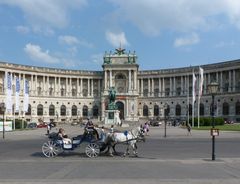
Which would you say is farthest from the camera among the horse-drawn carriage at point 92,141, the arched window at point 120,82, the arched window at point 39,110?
the arched window at point 120,82

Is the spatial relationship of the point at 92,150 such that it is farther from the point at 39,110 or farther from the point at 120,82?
the point at 120,82

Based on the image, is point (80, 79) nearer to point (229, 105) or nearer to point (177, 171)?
point (229, 105)

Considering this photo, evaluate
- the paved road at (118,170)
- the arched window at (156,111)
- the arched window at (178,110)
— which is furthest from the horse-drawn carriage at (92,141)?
the arched window at (156,111)

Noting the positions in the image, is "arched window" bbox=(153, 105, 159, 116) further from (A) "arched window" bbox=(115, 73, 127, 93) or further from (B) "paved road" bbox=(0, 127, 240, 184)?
(B) "paved road" bbox=(0, 127, 240, 184)

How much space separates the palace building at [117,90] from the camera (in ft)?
532

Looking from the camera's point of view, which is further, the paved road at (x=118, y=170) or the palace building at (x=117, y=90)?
the palace building at (x=117, y=90)

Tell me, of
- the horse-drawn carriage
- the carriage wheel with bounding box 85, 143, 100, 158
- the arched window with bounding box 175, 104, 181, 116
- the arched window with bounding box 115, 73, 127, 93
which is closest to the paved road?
the carriage wheel with bounding box 85, 143, 100, 158

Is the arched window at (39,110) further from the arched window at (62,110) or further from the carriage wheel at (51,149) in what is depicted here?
the carriage wheel at (51,149)

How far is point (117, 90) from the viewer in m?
173

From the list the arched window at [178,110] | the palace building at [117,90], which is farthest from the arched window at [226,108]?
the arched window at [178,110]

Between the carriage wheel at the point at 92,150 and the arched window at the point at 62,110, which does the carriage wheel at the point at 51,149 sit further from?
the arched window at the point at 62,110

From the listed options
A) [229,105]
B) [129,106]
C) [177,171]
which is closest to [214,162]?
[177,171]

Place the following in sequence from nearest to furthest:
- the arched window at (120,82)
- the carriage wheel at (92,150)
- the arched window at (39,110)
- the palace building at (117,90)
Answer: the carriage wheel at (92,150) < the palace building at (117,90) < the arched window at (39,110) < the arched window at (120,82)

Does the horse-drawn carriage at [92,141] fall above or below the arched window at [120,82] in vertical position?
below
